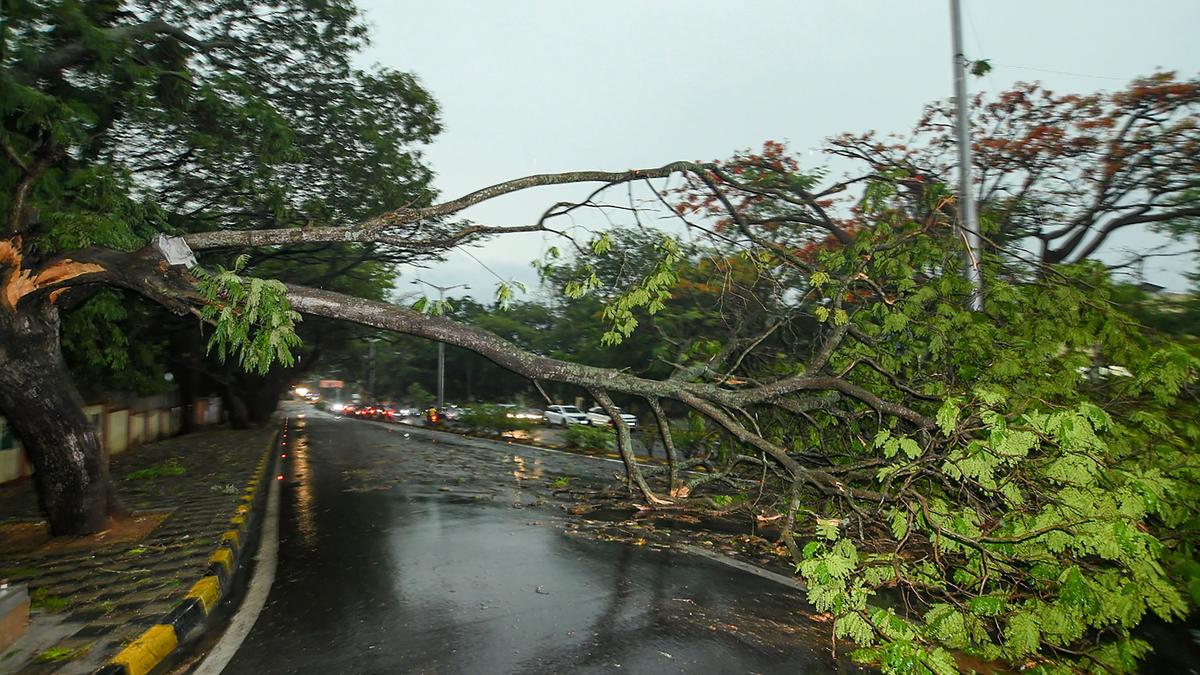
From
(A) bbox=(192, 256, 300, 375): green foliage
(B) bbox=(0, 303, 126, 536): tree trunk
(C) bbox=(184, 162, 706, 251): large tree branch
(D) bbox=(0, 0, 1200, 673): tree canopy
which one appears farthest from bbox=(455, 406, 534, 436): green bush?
(A) bbox=(192, 256, 300, 375): green foliage

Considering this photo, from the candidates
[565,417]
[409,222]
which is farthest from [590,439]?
[409,222]

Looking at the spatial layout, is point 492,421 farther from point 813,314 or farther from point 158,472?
point 813,314

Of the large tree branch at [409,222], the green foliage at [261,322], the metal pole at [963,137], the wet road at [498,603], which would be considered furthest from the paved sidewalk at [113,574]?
the metal pole at [963,137]

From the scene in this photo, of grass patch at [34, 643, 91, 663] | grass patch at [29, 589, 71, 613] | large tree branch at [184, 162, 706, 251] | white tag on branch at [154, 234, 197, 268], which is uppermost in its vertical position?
large tree branch at [184, 162, 706, 251]

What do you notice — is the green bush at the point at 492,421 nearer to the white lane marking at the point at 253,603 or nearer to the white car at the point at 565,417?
the white car at the point at 565,417

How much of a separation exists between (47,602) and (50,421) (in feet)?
8.69

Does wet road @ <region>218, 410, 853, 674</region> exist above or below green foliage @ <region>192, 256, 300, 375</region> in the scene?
below

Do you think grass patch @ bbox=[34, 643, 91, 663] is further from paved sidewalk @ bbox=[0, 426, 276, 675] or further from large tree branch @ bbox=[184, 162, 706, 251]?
large tree branch @ bbox=[184, 162, 706, 251]

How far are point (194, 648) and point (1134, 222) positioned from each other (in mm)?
13511

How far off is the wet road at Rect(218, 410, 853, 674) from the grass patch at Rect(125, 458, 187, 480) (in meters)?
4.89

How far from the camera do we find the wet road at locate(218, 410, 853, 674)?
14.1ft

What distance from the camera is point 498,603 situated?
17.7 feet

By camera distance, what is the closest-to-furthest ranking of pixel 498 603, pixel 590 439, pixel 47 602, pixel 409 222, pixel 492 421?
pixel 47 602, pixel 498 603, pixel 409 222, pixel 590 439, pixel 492 421

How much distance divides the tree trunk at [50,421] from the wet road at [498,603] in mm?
2246
